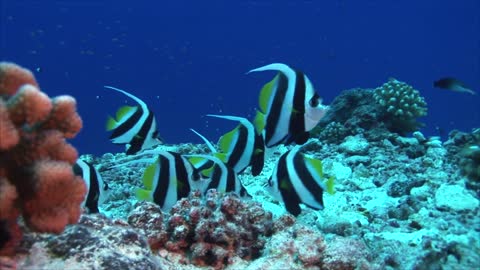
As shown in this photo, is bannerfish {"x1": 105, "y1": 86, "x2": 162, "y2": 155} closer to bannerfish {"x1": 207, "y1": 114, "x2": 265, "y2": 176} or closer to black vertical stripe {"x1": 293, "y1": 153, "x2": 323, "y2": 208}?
bannerfish {"x1": 207, "y1": 114, "x2": 265, "y2": 176}

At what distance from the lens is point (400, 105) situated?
8.53 m

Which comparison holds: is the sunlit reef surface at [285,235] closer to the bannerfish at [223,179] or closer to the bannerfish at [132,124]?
the bannerfish at [223,179]

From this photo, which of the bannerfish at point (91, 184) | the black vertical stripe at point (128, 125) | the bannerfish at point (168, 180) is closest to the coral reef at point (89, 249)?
the bannerfish at point (168, 180)

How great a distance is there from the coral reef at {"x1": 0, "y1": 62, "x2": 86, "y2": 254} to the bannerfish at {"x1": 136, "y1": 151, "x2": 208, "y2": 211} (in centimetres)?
128

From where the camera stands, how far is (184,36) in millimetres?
62500

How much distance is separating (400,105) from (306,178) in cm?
577

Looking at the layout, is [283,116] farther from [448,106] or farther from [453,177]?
[448,106]

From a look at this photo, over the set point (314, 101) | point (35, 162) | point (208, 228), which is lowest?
point (208, 228)

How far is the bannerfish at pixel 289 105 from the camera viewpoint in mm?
2984

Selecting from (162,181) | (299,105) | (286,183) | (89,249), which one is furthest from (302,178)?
(89,249)

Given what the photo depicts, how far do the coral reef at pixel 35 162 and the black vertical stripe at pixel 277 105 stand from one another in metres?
1.35

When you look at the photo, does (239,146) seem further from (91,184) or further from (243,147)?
(91,184)

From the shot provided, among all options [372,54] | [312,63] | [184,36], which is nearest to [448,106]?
[372,54]

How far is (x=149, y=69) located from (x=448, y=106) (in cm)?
5779
